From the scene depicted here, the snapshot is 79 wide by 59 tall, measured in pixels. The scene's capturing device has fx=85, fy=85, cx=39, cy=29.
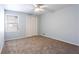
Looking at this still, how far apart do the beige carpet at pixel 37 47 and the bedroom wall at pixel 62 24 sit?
0.36ft

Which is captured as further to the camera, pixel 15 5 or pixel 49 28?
pixel 49 28

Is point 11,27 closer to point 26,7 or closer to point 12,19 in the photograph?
point 12,19

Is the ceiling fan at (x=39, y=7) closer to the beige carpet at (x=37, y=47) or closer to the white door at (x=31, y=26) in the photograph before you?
the white door at (x=31, y=26)

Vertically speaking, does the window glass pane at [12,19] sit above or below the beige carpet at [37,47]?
above

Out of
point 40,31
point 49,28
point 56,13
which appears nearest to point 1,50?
point 40,31

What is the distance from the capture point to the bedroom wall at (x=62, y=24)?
1.41 metres

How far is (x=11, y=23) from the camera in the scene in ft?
4.83

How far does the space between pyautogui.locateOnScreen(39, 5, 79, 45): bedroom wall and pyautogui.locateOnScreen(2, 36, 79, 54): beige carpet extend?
0.11m

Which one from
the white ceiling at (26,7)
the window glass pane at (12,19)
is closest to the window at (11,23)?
the window glass pane at (12,19)

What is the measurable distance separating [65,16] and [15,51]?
1.05 metres

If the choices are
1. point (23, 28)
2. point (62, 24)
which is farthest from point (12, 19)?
point (62, 24)

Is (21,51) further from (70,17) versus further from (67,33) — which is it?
(70,17)

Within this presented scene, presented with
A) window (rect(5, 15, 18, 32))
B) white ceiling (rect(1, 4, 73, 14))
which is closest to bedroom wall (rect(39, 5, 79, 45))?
white ceiling (rect(1, 4, 73, 14))

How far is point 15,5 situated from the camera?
4.58ft
